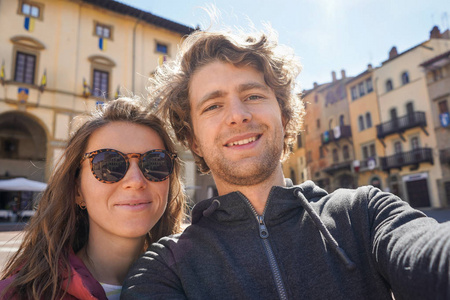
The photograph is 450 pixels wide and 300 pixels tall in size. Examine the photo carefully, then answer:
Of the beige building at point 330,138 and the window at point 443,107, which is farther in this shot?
the beige building at point 330,138

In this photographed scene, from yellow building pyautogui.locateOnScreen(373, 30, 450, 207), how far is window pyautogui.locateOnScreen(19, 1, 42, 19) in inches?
988

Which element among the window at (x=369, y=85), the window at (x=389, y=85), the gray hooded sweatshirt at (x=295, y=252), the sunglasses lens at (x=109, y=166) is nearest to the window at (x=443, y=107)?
the window at (x=389, y=85)

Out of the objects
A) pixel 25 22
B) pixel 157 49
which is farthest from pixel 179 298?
pixel 157 49

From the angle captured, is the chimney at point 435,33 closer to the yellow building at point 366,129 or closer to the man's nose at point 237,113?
the yellow building at point 366,129

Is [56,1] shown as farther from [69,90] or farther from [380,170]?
[380,170]

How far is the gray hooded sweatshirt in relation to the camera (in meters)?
1.44

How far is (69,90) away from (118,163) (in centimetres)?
1737

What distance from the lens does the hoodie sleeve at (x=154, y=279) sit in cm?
154

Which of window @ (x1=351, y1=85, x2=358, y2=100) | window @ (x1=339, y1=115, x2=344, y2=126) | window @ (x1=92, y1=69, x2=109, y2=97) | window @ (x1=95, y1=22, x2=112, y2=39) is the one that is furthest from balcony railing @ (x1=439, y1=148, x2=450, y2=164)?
window @ (x1=95, y1=22, x2=112, y2=39)

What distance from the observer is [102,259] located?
2072 millimetres

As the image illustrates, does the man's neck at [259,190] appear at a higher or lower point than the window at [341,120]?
lower

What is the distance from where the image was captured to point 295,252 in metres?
1.62

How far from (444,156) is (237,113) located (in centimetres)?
2563

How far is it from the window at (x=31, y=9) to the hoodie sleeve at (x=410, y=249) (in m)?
19.7
